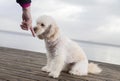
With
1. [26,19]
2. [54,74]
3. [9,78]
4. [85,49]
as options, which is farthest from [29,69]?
[85,49]

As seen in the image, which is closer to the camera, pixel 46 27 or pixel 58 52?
pixel 46 27

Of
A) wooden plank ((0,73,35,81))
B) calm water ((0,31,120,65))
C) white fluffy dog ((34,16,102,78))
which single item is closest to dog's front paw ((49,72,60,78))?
white fluffy dog ((34,16,102,78))

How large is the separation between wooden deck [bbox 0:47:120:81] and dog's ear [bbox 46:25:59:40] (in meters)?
0.47

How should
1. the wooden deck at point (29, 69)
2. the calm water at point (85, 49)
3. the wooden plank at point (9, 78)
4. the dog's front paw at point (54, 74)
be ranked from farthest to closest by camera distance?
1. the calm water at point (85, 49)
2. the dog's front paw at point (54, 74)
3. the wooden deck at point (29, 69)
4. the wooden plank at point (9, 78)

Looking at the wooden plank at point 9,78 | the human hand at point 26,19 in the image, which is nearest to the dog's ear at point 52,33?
the wooden plank at point 9,78

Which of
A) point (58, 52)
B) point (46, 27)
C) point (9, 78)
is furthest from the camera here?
point (58, 52)

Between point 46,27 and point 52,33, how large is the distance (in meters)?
0.10

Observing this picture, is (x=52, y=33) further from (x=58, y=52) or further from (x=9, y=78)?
(x=9, y=78)

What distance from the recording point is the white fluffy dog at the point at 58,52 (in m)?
3.43

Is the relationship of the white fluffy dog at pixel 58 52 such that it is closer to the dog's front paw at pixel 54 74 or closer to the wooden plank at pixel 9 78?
the dog's front paw at pixel 54 74

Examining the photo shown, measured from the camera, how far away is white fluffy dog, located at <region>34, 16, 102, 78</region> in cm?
343

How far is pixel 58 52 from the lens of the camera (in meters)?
3.56

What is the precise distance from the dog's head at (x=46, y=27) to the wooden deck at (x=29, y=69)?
516 mm

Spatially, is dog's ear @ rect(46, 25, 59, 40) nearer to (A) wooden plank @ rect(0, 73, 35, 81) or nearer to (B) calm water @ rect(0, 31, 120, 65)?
(A) wooden plank @ rect(0, 73, 35, 81)
